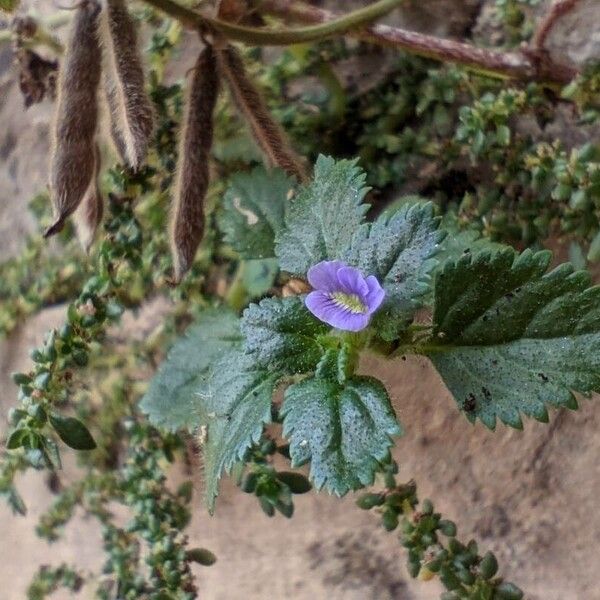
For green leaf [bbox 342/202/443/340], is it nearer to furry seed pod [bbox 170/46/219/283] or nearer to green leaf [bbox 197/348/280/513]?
green leaf [bbox 197/348/280/513]

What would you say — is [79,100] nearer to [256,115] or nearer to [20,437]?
[256,115]

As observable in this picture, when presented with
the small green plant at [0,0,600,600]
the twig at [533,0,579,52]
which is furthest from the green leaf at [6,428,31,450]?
the twig at [533,0,579,52]

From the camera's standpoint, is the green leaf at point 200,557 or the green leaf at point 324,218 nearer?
the green leaf at point 324,218

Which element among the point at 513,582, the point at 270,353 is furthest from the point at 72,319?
the point at 513,582

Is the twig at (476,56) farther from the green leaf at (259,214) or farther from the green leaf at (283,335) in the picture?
the green leaf at (283,335)

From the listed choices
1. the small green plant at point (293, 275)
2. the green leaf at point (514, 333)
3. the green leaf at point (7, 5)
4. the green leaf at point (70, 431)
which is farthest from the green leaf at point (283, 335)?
the green leaf at point (7, 5)

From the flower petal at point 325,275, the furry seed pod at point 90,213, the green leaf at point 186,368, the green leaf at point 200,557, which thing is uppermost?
the flower petal at point 325,275

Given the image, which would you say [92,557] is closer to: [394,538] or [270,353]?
[394,538]
